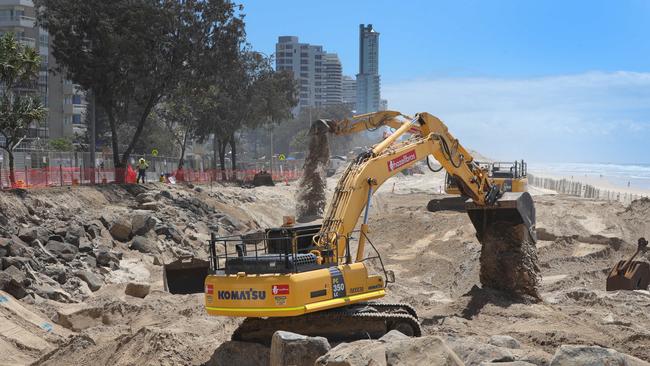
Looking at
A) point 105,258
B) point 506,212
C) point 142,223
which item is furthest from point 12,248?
point 506,212

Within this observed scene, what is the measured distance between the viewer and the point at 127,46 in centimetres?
3962

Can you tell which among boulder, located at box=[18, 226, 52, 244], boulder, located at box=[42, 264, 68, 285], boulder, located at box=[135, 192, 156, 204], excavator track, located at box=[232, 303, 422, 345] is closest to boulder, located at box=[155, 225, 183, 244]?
boulder, located at box=[135, 192, 156, 204]

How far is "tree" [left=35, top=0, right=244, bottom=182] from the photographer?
129 feet

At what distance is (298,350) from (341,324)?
2.58 meters

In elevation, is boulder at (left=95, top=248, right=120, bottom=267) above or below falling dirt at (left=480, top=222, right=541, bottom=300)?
below

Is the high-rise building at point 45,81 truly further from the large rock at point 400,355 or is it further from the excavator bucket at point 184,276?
the large rock at point 400,355

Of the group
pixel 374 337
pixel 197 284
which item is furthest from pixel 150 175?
pixel 374 337

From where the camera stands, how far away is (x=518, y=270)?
20.4m

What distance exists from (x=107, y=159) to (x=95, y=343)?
115 feet

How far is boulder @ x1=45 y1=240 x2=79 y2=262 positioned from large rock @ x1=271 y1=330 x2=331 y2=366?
1369 centimetres

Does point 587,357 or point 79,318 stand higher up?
point 587,357

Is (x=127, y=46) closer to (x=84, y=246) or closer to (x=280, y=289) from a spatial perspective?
(x=84, y=246)

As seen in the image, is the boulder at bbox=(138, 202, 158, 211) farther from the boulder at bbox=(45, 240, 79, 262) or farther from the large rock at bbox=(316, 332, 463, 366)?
the large rock at bbox=(316, 332, 463, 366)

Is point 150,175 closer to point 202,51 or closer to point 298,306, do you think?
point 202,51
